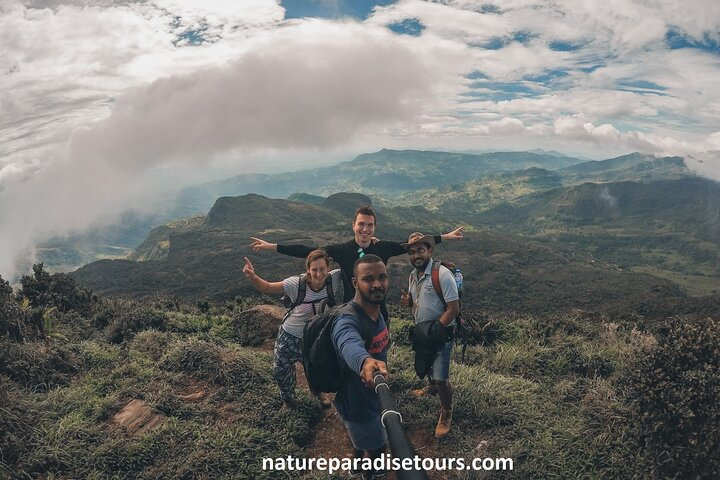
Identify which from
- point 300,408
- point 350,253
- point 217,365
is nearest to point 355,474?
point 300,408

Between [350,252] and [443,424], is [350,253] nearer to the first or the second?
[350,252]

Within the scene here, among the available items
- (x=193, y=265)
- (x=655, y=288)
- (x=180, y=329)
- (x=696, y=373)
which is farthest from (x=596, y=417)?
(x=193, y=265)

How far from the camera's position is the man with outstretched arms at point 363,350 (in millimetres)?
2682

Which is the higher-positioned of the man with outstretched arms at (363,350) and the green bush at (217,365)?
the man with outstretched arms at (363,350)

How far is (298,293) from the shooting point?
17.5ft

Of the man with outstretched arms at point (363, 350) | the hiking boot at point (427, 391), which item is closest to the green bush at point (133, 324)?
the hiking boot at point (427, 391)

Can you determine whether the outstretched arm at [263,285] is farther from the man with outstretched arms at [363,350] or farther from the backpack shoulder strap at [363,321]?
the backpack shoulder strap at [363,321]

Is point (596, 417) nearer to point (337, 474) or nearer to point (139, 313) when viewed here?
point (337, 474)

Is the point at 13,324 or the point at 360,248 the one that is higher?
the point at 360,248

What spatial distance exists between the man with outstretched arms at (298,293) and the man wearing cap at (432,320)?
119 cm

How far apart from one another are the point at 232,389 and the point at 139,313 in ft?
17.0

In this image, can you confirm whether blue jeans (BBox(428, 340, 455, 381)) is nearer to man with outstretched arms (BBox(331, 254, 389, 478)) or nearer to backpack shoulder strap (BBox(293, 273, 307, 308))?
man with outstretched arms (BBox(331, 254, 389, 478))

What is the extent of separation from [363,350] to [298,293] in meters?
2.78

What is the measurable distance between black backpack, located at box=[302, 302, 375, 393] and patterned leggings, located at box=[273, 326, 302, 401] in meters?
2.48
